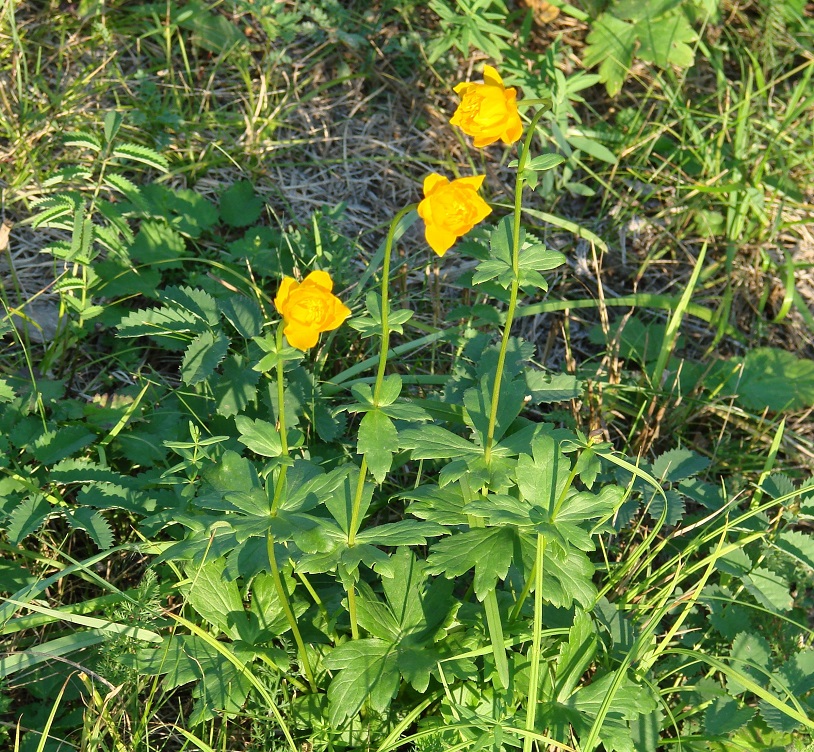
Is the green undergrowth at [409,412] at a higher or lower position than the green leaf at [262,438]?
lower

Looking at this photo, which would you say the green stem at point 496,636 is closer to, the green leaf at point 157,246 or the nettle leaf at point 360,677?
the nettle leaf at point 360,677

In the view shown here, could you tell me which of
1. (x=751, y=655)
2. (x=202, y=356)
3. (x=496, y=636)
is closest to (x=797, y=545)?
(x=751, y=655)

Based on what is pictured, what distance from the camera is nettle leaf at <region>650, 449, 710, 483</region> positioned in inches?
88.4

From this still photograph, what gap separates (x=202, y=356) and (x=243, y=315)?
167 millimetres

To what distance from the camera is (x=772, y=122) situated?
341 centimetres

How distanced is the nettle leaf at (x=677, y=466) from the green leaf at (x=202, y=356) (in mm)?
1254

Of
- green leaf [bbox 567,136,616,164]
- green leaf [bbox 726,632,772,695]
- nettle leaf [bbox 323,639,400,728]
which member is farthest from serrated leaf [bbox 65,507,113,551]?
green leaf [bbox 567,136,616,164]

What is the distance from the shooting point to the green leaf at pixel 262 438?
5.57 feet

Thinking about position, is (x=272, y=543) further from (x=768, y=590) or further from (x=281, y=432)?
(x=768, y=590)

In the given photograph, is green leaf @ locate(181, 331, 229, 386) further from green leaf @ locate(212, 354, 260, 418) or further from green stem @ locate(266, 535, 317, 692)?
green stem @ locate(266, 535, 317, 692)

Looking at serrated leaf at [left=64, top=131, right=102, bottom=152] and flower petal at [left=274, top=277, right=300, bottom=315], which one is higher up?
flower petal at [left=274, top=277, right=300, bottom=315]

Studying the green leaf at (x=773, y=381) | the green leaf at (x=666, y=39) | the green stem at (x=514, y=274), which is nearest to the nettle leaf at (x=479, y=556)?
the green stem at (x=514, y=274)

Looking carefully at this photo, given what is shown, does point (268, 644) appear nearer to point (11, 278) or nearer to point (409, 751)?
point (409, 751)

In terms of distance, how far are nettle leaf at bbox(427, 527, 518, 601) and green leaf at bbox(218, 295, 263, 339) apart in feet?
2.97
